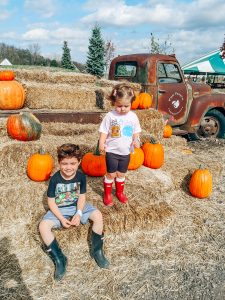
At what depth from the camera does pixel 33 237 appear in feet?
12.0

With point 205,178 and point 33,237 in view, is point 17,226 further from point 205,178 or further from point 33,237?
point 205,178

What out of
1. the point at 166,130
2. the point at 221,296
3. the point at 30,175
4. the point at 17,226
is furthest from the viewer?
the point at 166,130

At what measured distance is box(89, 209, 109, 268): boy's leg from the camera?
132 inches

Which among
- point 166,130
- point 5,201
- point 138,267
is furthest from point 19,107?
point 138,267

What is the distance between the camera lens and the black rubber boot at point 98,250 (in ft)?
11.0

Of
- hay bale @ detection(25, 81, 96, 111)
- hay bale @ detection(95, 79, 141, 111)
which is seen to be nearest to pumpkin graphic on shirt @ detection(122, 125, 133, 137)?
hay bale @ detection(95, 79, 141, 111)

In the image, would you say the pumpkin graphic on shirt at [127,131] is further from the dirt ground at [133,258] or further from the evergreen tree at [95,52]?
the evergreen tree at [95,52]

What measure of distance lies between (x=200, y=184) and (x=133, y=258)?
A: 209cm

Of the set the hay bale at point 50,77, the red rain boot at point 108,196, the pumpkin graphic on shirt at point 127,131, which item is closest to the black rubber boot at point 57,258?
the red rain boot at point 108,196

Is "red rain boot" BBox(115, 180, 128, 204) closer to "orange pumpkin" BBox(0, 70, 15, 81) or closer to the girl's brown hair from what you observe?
the girl's brown hair

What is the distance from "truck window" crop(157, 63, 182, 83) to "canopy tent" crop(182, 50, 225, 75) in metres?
16.4

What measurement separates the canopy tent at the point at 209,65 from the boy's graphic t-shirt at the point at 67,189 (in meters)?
22.2

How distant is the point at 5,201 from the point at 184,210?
2.64 meters

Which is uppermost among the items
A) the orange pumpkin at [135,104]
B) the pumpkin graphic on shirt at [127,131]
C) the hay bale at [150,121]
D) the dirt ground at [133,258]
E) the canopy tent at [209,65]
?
the canopy tent at [209,65]
